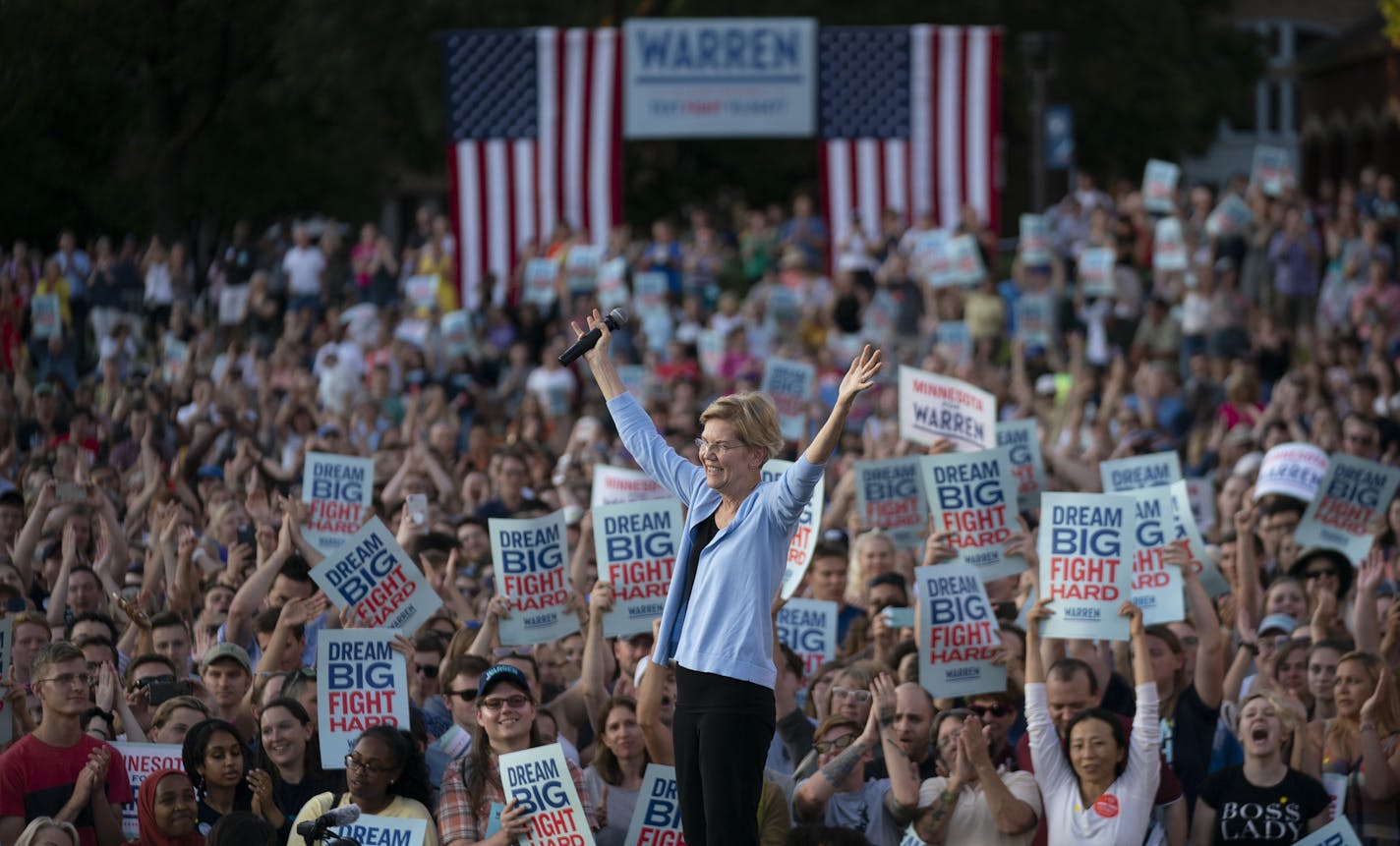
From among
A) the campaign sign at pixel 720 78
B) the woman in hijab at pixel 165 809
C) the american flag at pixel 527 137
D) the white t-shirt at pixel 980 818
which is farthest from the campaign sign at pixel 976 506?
the campaign sign at pixel 720 78

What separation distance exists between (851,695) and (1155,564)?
5.33 feet

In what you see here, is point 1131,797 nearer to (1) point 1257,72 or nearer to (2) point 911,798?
(2) point 911,798

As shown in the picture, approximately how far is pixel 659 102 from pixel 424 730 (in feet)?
59.7

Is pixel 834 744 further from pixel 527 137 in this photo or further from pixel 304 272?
pixel 527 137

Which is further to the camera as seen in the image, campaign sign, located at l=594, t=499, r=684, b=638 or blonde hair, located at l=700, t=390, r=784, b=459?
campaign sign, located at l=594, t=499, r=684, b=638

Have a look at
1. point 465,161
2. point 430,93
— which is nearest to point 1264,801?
point 465,161

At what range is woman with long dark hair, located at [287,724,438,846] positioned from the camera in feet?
24.4

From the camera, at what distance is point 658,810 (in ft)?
24.7

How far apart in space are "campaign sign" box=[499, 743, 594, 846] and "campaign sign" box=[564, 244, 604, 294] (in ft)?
52.3

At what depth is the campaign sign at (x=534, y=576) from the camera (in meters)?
9.25

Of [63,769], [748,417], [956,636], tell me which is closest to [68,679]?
[63,769]

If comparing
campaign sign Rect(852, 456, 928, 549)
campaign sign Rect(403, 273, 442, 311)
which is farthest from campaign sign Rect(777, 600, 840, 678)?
campaign sign Rect(403, 273, 442, 311)

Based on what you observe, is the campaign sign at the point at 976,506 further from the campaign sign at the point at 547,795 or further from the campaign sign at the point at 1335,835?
the campaign sign at the point at 547,795

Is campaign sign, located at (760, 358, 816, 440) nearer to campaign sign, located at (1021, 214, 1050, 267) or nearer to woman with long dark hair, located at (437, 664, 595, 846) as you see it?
campaign sign, located at (1021, 214, 1050, 267)
